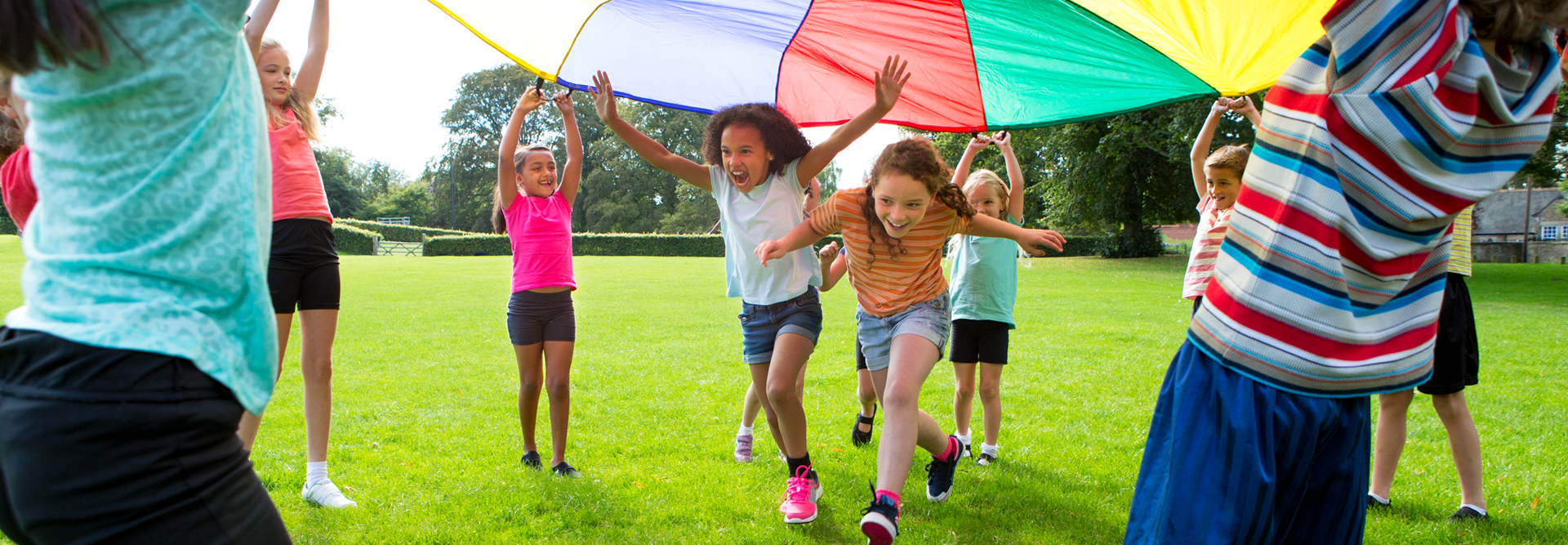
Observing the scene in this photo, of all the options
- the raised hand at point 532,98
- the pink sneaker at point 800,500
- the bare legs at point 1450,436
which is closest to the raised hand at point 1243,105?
the bare legs at point 1450,436

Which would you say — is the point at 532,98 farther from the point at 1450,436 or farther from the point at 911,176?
the point at 1450,436

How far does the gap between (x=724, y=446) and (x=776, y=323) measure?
1.45 metres

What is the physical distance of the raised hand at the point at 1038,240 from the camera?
3.35m

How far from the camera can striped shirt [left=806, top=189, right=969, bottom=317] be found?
3693mm

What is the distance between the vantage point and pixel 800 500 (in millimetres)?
3760

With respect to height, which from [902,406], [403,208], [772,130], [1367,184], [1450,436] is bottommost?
[403,208]

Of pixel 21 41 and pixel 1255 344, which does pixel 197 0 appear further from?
pixel 1255 344

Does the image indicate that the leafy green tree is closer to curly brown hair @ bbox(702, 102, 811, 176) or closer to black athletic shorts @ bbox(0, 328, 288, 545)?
curly brown hair @ bbox(702, 102, 811, 176)

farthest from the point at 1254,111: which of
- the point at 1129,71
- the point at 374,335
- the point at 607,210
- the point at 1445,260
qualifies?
the point at 607,210

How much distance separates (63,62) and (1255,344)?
199 centimetres

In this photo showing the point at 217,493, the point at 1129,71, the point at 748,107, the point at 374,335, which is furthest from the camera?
the point at 374,335

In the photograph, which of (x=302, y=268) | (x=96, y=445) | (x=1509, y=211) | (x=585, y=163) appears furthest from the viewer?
(x=585, y=163)

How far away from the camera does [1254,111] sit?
4.27m

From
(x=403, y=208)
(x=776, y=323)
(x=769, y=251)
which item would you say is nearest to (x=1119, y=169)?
(x=776, y=323)
